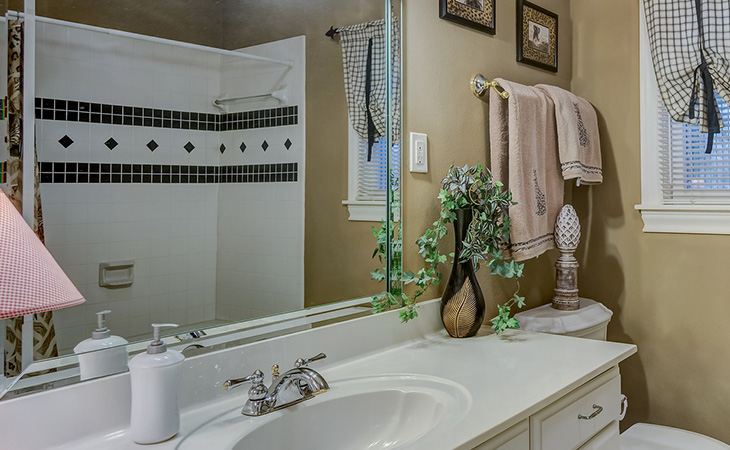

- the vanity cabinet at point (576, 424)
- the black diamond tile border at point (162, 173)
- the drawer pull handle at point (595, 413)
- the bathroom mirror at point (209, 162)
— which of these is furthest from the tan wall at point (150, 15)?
the drawer pull handle at point (595, 413)

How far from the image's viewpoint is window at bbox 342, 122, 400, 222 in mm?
1508

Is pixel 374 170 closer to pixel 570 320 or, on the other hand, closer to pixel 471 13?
pixel 471 13

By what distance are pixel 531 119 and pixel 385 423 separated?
1.10m

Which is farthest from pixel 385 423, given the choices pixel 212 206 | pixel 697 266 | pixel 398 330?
Answer: pixel 697 266

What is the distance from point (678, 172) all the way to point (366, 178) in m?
1.31

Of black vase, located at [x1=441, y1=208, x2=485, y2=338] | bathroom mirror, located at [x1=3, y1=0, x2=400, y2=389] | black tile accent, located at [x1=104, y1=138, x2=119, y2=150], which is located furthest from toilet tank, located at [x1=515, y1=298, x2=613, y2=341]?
black tile accent, located at [x1=104, y1=138, x2=119, y2=150]

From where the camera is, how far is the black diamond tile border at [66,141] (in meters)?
0.94

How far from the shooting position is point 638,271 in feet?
7.44

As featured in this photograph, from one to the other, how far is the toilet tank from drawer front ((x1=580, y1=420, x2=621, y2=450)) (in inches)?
18.8

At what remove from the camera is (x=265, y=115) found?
4.08ft

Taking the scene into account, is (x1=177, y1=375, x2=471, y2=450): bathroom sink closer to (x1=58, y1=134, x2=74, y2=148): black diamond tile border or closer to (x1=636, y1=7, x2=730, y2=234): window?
(x1=58, y1=134, x2=74, y2=148): black diamond tile border

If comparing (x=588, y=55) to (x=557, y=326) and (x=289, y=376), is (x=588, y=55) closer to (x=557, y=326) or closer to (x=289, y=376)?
(x=557, y=326)

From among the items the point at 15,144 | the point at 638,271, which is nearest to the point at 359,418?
the point at 15,144

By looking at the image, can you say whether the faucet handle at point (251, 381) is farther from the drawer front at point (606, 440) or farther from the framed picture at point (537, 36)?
the framed picture at point (537, 36)
